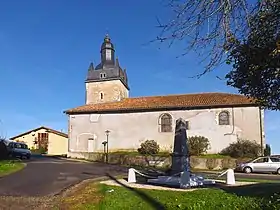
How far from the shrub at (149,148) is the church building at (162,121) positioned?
123 cm

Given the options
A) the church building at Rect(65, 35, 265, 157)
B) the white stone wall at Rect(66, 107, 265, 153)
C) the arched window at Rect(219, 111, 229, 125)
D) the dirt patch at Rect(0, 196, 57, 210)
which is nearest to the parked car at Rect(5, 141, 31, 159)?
the church building at Rect(65, 35, 265, 157)

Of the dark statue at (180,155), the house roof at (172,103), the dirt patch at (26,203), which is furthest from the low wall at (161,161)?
the dirt patch at (26,203)

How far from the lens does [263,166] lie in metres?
26.1

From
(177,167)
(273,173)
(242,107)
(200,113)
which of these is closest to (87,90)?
(200,113)

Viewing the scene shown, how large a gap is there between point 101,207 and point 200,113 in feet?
91.7

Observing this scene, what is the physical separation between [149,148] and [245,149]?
360 inches

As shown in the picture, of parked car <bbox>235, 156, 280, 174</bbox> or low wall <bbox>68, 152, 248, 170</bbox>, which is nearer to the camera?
parked car <bbox>235, 156, 280, 174</bbox>

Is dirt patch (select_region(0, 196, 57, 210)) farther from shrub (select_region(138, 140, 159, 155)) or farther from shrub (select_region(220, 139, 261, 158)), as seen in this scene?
shrub (select_region(138, 140, 159, 155))

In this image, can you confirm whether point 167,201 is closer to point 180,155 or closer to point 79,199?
point 79,199

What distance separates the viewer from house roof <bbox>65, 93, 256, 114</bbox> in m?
36.2

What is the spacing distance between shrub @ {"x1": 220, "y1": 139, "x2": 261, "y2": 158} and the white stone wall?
1612mm

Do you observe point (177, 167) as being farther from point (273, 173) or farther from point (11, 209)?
point (273, 173)

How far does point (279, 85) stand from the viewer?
31.6ft

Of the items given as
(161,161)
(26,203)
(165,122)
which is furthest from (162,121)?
(26,203)
